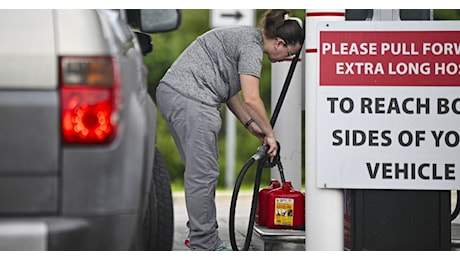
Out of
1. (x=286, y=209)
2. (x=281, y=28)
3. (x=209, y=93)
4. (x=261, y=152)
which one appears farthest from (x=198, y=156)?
(x=281, y=28)

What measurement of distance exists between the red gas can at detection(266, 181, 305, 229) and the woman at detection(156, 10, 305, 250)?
381 millimetres

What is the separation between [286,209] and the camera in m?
6.02

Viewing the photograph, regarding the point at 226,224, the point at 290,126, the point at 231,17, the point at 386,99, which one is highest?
the point at 231,17

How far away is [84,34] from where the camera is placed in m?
3.25

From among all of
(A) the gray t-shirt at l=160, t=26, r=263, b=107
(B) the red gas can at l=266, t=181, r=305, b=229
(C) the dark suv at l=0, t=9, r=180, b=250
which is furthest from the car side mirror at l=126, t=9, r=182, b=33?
(C) the dark suv at l=0, t=9, r=180, b=250

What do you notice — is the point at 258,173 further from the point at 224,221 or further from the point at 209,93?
the point at 224,221

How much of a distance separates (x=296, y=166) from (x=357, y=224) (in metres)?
1.70

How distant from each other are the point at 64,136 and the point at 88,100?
→ 13cm

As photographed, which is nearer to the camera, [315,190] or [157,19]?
[315,190]

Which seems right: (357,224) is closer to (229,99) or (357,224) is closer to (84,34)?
(229,99)

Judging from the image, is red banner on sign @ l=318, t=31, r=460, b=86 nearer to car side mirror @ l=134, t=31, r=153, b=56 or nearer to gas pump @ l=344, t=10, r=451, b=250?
gas pump @ l=344, t=10, r=451, b=250

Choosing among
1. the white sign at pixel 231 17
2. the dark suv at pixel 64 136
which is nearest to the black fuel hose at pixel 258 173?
the dark suv at pixel 64 136

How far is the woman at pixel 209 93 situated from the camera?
5.55 meters

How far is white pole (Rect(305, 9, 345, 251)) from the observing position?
5012 millimetres
